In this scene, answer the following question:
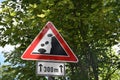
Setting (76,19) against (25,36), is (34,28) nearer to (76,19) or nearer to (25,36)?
(25,36)

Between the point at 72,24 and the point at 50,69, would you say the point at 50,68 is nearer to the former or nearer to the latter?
the point at 50,69

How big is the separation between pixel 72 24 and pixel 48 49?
18.0 feet

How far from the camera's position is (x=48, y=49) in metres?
5.82

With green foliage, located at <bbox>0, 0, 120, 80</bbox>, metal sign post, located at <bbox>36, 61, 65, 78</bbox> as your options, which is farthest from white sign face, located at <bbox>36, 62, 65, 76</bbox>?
green foliage, located at <bbox>0, 0, 120, 80</bbox>

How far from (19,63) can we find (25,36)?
3530 millimetres

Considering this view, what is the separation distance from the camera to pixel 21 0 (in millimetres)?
13117

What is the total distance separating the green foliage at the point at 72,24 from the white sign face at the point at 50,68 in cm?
461

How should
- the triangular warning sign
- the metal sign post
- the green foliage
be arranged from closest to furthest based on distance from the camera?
the metal sign post
the triangular warning sign
the green foliage

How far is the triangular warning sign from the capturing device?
5.76 metres

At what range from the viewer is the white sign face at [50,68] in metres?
5.62

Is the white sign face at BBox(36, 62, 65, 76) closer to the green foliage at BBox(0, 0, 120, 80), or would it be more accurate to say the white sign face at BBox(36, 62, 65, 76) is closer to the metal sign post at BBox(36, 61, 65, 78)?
the metal sign post at BBox(36, 61, 65, 78)

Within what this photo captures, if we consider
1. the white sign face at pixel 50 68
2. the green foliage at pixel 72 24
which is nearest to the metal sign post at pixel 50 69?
the white sign face at pixel 50 68

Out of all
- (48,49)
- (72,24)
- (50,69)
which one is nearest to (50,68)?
(50,69)

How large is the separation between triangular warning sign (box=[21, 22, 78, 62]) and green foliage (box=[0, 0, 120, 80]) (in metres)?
4.32
